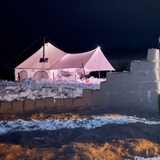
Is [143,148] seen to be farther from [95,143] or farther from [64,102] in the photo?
[64,102]

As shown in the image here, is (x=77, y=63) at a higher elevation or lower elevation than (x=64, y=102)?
higher

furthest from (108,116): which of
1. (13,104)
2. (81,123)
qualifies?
(13,104)

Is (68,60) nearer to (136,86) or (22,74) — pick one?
(22,74)

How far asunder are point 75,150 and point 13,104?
2.84 meters

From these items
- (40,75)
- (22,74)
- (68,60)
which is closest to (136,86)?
(68,60)

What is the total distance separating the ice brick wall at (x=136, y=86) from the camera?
4488 millimetres

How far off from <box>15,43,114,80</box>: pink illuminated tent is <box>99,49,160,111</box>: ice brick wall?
9766mm

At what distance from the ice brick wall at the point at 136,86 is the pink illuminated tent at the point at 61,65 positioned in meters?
9.77

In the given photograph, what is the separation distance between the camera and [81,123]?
3381mm

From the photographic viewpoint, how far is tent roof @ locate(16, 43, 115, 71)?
1481 cm

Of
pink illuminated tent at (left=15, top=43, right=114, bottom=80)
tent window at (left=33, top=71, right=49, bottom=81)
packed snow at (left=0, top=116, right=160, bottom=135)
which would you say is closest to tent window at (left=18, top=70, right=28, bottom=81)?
pink illuminated tent at (left=15, top=43, right=114, bottom=80)

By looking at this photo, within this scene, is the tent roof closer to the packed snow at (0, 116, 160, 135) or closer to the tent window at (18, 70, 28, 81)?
the tent window at (18, 70, 28, 81)

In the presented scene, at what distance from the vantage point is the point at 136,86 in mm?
4531

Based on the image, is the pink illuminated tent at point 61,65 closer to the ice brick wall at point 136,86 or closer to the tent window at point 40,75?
the tent window at point 40,75
